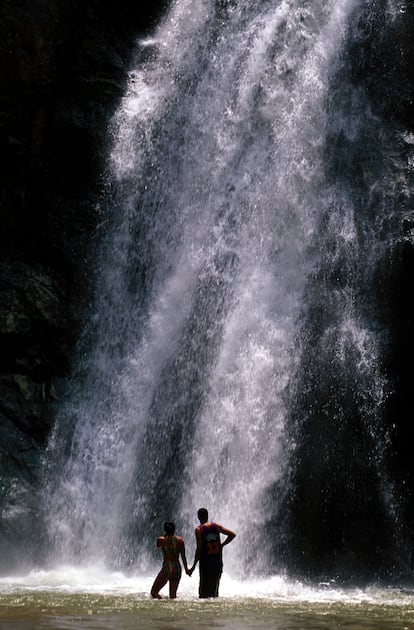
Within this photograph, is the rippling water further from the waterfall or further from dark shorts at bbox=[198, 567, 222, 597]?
the waterfall

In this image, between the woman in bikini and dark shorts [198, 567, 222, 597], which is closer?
dark shorts [198, 567, 222, 597]

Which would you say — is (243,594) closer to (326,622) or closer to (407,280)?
(326,622)

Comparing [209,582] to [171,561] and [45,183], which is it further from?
[45,183]

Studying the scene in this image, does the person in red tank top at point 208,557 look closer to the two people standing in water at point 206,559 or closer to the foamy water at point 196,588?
the two people standing in water at point 206,559

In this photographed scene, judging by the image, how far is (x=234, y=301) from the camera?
20016mm

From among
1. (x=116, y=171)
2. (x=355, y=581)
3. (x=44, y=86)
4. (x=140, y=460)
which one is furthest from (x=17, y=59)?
(x=355, y=581)

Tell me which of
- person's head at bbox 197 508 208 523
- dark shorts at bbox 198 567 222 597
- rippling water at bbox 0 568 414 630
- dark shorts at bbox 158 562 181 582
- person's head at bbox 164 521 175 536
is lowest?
rippling water at bbox 0 568 414 630

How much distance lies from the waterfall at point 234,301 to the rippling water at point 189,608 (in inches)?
107

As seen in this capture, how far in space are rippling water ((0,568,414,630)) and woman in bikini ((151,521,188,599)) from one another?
253 mm

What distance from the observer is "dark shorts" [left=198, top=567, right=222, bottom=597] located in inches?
467

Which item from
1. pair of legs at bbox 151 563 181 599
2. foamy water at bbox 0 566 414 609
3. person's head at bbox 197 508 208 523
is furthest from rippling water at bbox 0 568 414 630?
person's head at bbox 197 508 208 523

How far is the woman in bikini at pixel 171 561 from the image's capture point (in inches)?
482

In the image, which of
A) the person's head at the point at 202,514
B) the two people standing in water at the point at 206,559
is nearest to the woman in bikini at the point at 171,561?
the two people standing in water at the point at 206,559

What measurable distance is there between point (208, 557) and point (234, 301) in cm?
901
